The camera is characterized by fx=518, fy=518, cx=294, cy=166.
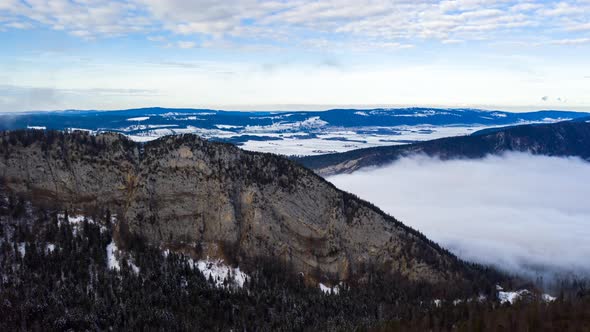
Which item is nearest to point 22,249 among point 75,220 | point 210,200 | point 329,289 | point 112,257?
point 75,220

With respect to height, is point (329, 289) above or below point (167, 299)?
below

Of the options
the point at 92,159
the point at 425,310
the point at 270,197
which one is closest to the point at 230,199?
the point at 270,197

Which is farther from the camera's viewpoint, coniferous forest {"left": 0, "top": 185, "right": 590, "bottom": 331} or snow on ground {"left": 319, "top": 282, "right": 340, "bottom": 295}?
snow on ground {"left": 319, "top": 282, "right": 340, "bottom": 295}

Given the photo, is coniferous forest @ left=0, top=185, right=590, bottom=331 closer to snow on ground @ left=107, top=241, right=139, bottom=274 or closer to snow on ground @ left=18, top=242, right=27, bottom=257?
snow on ground @ left=18, top=242, right=27, bottom=257

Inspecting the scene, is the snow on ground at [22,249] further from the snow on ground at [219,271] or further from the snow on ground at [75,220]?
the snow on ground at [219,271]

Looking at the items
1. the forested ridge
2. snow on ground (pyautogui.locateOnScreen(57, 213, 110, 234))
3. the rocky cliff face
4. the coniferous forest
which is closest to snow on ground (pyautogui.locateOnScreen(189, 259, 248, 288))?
the forested ridge

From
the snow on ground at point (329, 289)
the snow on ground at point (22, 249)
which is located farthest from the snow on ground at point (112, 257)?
the snow on ground at point (329, 289)

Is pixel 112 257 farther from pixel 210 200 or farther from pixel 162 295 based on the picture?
pixel 210 200

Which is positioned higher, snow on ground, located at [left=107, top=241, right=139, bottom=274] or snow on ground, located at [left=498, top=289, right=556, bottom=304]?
snow on ground, located at [left=107, top=241, right=139, bottom=274]

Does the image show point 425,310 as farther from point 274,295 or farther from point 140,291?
point 140,291
